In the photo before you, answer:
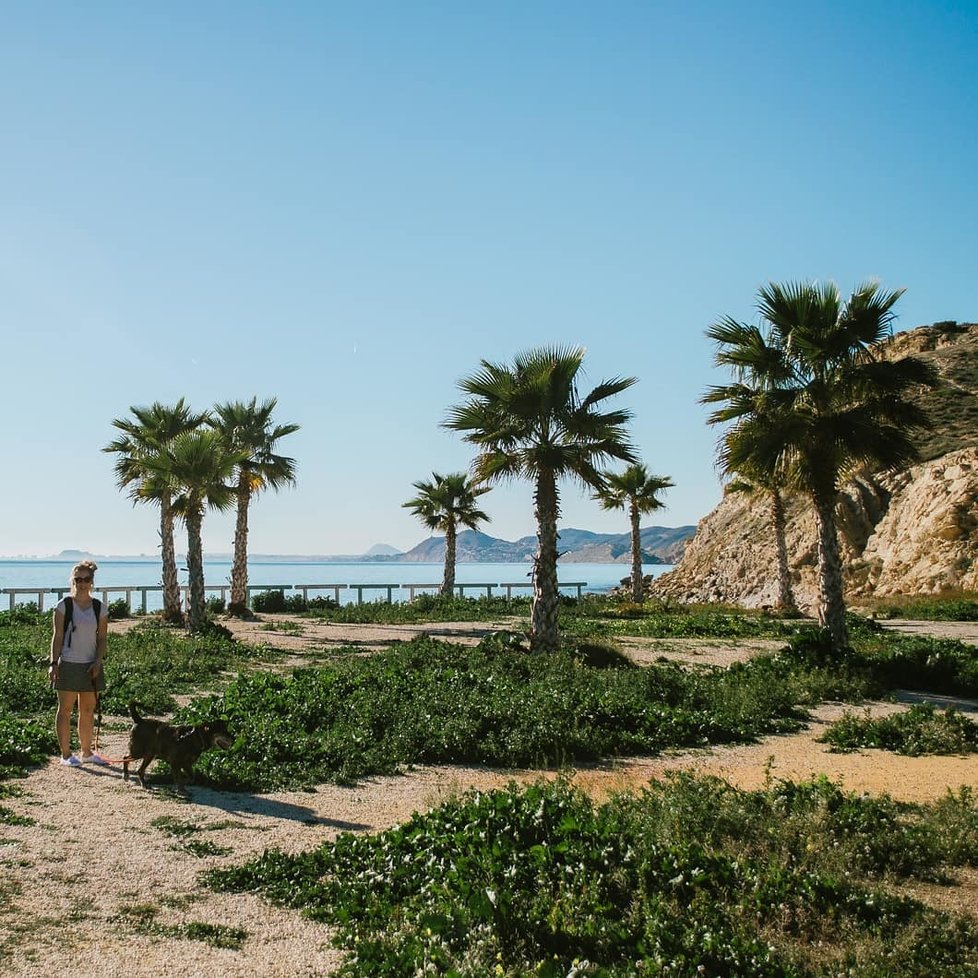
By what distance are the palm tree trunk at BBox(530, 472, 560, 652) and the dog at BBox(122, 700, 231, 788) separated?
1085cm

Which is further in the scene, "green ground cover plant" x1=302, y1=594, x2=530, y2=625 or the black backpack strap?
"green ground cover plant" x1=302, y1=594, x2=530, y2=625

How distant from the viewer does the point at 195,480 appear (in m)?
26.0

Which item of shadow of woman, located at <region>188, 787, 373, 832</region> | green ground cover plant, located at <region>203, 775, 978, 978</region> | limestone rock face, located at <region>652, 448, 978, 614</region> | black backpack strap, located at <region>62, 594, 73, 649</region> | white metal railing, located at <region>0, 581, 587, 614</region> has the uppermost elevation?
limestone rock face, located at <region>652, 448, 978, 614</region>

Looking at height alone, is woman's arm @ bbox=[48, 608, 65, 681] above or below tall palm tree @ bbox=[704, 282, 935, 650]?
below

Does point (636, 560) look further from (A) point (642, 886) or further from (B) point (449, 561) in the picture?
(A) point (642, 886)

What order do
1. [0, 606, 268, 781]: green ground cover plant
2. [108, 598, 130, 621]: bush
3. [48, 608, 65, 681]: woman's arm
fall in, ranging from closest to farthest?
[48, 608, 65, 681]: woman's arm
[0, 606, 268, 781]: green ground cover plant
[108, 598, 130, 621]: bush

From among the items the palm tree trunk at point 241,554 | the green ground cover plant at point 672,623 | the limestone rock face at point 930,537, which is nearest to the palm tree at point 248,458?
the palm tree trunk at point 241,554

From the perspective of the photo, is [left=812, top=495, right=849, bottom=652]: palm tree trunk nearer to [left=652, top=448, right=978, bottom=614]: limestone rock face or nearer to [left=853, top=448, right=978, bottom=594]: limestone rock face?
[left=652, top=448, right=978, bottom=614]: limestone rock face

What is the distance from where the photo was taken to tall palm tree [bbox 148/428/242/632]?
25703 millimetres

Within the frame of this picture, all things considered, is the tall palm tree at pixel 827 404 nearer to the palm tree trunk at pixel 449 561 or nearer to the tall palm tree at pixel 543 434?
the tall palm tree at pixel 543 434

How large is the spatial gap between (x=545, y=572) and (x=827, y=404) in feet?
21.5

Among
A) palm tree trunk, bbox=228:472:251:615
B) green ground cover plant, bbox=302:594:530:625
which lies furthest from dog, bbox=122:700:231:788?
palm tree trunk, bbox=228:472:251:615

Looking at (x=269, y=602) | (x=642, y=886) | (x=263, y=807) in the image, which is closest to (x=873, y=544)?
(x=269, y=602)

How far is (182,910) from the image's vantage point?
17.3ft
